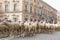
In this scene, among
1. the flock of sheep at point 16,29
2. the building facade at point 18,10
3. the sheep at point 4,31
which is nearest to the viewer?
the sheep at point 4,31

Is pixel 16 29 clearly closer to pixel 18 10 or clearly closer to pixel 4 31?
pixel 4 31

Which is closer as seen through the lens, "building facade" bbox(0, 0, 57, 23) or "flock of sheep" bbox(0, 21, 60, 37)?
"flock of sheep" bbox(0, 21, 60, 37)

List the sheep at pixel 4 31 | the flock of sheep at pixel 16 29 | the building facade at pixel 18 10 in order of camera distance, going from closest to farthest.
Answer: the sheep at pixel 4 31
the flock of sheep at pixel 16 29
the building facade at pixel 18 10

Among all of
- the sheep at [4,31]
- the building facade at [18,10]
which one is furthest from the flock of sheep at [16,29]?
the building facade at [18,10]

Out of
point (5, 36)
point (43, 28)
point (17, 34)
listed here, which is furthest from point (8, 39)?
point (43, 28)

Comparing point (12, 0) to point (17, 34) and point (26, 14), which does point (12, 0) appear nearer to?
point (26, 14)

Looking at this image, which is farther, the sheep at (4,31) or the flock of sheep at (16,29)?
the flock of sheep at (16,29)

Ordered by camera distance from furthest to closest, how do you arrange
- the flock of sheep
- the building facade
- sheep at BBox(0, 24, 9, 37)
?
the building facade
the flock of sheep
sheep at BBox(0, 24, 9, 37)

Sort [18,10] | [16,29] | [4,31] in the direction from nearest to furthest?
[4,31], [16,29], [18,10]

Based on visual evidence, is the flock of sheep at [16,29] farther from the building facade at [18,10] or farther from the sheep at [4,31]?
the building facade at [18,10]

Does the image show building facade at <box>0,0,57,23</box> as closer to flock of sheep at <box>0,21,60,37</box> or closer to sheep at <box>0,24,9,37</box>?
Answer: flock of sheep at <box>0,21,60,37</box>

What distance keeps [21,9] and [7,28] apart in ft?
94.2

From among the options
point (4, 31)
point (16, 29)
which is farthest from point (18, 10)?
point (4, 31)

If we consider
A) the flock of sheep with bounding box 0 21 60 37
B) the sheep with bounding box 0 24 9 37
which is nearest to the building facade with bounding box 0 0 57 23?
the flock of sheep with bounding box 0 21 60 37
